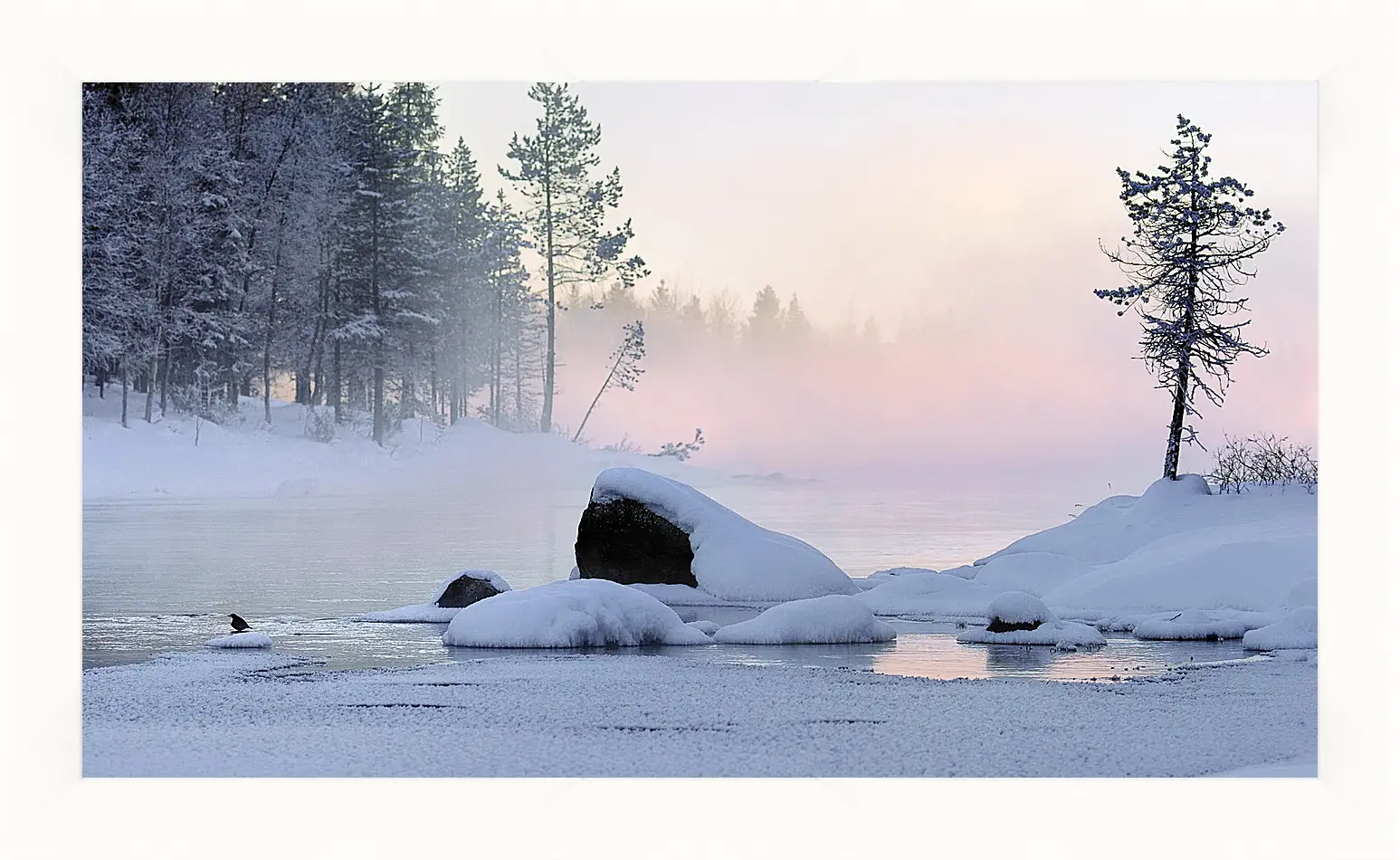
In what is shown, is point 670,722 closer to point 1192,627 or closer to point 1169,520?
point 1192,627

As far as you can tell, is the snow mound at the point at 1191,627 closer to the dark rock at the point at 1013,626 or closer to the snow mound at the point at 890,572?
the dark rock at the point at 1013,626

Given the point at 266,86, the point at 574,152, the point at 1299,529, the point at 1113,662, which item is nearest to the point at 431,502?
the point at 574,152

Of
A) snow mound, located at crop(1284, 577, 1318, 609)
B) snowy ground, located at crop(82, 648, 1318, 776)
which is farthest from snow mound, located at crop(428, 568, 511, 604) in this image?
snow mound, located at crop(1284, 577, 1318, 609)

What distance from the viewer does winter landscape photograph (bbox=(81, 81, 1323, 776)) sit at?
591 centimetres

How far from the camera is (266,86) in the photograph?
28875 mm

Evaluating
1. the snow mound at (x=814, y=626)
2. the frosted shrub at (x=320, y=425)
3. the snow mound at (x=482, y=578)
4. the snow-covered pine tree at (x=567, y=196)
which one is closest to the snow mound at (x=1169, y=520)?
the snow mound at (x=814, y=626)

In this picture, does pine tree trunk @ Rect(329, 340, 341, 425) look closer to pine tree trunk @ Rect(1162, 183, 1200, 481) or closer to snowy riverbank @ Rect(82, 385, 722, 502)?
snowy riverbank @ Rect(82, 385, 722, 502)

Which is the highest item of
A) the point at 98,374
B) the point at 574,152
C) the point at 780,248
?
the point at 574,152

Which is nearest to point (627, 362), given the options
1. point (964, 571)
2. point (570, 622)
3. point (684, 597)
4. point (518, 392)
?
point (518, 392)

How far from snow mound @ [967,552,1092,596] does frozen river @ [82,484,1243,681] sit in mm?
1172

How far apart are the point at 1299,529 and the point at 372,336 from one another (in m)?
20.5
